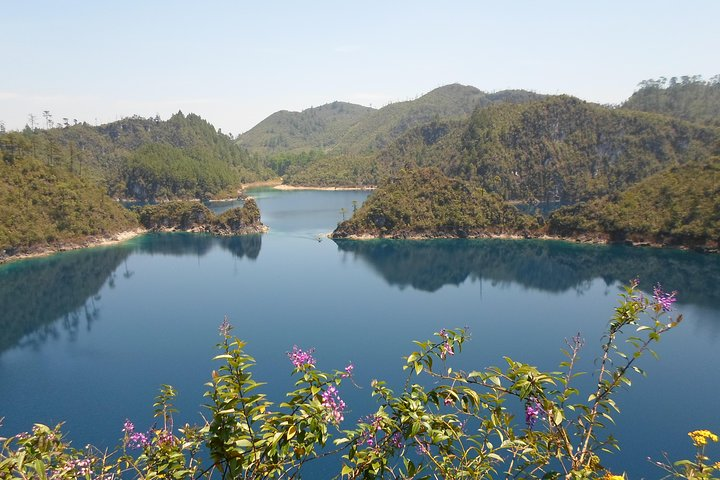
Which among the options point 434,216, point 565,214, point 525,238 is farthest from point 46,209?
point 565,214

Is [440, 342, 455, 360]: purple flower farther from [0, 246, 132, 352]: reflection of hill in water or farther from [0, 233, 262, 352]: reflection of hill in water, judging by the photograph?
[0, 246, 132, 352]: reflection of hill in water

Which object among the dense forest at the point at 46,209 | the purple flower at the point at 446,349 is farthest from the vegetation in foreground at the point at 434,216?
the purple flower at the point at 446,349

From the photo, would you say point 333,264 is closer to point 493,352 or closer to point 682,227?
point 493,352

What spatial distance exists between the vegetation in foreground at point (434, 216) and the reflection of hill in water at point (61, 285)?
31.0 m

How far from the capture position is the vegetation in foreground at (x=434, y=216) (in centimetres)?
12031

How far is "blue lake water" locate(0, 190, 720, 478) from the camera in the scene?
128 ft

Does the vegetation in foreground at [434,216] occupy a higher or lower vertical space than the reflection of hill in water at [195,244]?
higher

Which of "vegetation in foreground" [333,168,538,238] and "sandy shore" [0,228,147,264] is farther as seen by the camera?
"vegetation in foreground" [333,168,538,238]

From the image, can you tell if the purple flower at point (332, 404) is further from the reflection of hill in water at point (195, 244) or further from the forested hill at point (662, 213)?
the forested hill at point (662, 213)

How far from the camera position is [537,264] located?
93.7 metres

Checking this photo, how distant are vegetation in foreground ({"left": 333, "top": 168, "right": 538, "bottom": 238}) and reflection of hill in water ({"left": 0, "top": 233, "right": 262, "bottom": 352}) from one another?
31.0m

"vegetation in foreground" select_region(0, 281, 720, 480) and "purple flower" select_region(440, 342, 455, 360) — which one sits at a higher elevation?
"purple flower" select_region(440, 342, 455, 360)

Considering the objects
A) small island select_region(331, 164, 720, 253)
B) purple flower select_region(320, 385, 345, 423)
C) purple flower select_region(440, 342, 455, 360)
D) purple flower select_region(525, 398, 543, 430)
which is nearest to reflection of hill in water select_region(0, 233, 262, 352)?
small island select_region(331, 164, 720, 253)

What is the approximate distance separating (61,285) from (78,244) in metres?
30.9
